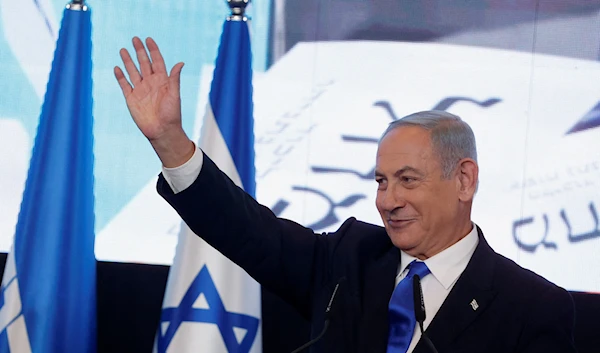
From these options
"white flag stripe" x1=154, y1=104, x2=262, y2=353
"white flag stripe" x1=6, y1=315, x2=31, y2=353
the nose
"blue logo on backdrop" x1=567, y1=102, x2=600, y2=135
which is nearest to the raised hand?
the nose

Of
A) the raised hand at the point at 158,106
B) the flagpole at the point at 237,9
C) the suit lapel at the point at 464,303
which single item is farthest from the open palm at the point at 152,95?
the flagpole at the point at 237,9

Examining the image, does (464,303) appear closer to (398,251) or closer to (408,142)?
(398,251)

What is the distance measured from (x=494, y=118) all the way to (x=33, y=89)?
205 centimetres

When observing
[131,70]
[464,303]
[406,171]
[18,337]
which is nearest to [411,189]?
[406,171]

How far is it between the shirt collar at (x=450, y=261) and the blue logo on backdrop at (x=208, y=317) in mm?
1113

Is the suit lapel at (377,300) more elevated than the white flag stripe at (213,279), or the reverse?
the suit lapel at (377,300)

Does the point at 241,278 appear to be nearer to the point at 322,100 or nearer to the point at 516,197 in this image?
the point at 322,100

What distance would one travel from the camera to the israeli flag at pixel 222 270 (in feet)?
10.1

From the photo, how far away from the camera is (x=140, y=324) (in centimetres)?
355

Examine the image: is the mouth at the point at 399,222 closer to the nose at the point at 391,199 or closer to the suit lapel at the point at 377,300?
the nose at the point at 391,199

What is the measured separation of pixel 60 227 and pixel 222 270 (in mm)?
650

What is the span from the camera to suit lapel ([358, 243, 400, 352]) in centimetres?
204

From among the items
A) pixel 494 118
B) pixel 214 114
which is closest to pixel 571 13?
pixel 494 118

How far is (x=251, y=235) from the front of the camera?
2.04 m
